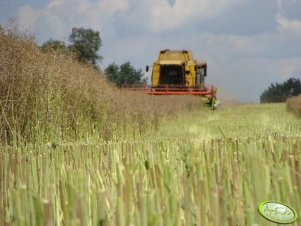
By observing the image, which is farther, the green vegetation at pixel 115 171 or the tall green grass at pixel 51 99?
the tall green grass at pixel 51 99

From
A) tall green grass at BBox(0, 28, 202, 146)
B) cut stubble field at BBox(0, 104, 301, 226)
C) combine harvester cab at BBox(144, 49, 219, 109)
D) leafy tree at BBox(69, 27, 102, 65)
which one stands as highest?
leafy tree at BBox(69, 27, 102, 65)

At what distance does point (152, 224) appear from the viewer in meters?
1.21

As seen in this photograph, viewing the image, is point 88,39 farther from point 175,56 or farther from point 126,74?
point 175,56

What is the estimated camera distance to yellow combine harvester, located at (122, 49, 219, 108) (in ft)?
55.7

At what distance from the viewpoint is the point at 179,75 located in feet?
58.7

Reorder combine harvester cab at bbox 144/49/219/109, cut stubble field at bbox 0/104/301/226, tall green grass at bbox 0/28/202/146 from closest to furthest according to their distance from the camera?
1. cut stubble field at bbox 0/104/301/226
2. tall green grass at bbox 0/28/202/146
3. combine harvester cab at bbox 144/49/219/109

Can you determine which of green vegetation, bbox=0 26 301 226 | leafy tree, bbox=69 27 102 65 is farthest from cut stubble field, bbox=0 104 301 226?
A: leafy tree, bbox=69 27 102 65

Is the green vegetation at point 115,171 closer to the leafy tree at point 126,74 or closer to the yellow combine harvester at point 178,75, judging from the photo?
the yellow combine harvester at point 178,75

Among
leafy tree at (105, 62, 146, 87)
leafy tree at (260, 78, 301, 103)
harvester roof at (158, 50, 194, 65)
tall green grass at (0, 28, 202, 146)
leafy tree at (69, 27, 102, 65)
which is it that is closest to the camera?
tall green grass at (0, 28, 202, 146)

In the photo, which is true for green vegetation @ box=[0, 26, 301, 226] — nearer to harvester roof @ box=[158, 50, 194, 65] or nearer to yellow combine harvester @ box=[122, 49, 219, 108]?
yellow combine harvester @ box=[122, 49, 219, 108]

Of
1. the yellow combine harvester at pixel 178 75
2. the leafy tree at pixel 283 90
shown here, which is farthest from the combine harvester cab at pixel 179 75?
the leafy tree at pixel 283 90

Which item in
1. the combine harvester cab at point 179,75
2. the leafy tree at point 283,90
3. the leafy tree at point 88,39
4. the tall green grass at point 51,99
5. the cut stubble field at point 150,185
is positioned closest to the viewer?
the cut stubble field at point 150,185

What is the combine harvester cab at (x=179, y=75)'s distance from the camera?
1697 cm

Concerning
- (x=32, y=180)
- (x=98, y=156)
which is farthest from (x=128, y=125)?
(x=32, y=180)
